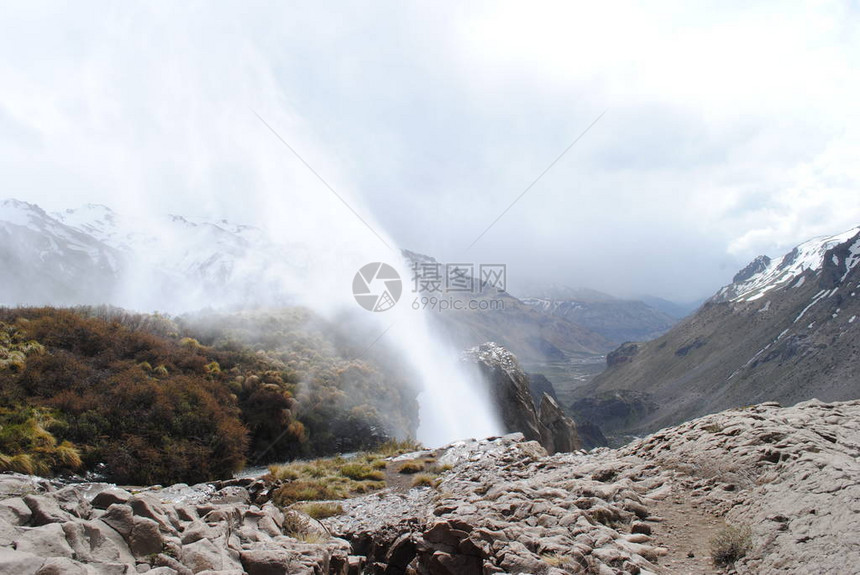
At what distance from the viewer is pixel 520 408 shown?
117ft

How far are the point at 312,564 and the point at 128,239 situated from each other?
448ft

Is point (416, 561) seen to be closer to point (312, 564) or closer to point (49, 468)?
point (312, 564)

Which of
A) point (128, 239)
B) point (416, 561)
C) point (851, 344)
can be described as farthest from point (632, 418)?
point (416, 561)

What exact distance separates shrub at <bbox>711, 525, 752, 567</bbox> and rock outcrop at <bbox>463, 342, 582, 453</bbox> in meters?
25.7

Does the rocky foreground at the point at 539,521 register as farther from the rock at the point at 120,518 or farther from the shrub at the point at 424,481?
the shrub at the point at 424,481

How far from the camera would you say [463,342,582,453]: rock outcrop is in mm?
34906

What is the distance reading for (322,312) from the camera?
4584 cm

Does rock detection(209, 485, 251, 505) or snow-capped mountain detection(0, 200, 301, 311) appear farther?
snow-capped mountain detection(0, 200, 301, 311)

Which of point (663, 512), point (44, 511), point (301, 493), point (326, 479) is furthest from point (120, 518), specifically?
point (326, 479)

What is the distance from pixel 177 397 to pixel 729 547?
2206cm

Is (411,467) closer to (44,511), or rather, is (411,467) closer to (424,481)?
(424,481)

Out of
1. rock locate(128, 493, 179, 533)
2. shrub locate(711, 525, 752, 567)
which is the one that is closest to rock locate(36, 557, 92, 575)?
rock locate(128, 493, 179, 533)

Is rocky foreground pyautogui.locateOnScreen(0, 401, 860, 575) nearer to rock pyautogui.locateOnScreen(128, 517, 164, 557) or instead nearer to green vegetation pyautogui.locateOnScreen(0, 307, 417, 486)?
rock pyautogui.locateOnScreen(128, 517, 164, 557)

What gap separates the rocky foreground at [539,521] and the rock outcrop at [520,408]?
20368 mm
